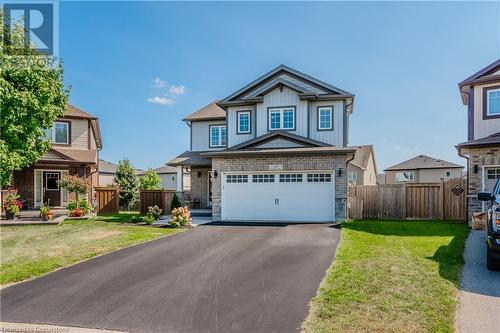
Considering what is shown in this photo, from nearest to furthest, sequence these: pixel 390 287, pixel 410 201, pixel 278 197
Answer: pixel 390 287, pixel 278 197, pixel 410 201

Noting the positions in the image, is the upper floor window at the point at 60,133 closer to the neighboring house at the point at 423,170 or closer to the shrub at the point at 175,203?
the shrub at the point at 175,203

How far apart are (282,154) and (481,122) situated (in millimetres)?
9095

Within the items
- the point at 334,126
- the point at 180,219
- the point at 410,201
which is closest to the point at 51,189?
the point at 180,219

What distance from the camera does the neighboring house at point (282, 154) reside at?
14812 mm

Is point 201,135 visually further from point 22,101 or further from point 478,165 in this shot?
point 478,165

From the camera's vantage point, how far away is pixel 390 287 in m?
5.88

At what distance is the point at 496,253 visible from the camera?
22.0 ft

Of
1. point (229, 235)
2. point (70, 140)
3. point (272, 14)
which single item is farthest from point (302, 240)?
point (70, 140)

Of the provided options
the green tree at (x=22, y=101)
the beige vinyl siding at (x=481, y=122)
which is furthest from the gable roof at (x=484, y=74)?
the green tree at (x=22, y=101)

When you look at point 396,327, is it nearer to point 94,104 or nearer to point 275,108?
point 275,108

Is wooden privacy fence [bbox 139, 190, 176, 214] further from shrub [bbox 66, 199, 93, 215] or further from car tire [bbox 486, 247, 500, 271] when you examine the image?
car tire [bbox 486, 247, 500, 271]

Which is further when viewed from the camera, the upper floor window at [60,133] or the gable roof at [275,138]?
the upper floor window at [60,133]

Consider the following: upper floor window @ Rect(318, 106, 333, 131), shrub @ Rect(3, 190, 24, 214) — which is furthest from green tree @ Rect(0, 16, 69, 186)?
upper floor window @ Rect(318, 106, 333, 131)

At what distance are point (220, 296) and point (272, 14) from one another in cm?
974
